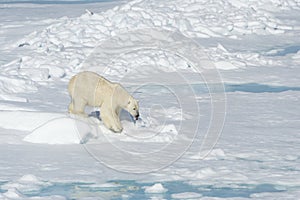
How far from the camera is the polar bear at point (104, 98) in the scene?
7.08 metres

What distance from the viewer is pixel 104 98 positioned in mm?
7109

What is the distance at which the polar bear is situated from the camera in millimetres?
7082

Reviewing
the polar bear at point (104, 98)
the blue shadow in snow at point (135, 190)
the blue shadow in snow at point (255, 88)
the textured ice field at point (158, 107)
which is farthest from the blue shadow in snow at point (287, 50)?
the blue shadow in snow at point (135, 190)

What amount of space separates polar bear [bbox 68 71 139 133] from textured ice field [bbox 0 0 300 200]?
6.1 inches

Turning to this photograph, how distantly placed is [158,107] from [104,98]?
6.52 feet

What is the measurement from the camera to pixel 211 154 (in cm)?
664

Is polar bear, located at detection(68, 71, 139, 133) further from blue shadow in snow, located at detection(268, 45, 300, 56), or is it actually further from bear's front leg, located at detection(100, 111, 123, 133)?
blue shadow in snow, located at detection(268, 45, 300, 56)

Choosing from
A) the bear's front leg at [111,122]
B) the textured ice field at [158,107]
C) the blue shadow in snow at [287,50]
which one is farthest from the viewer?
the blue shadow in snow at [287,50]

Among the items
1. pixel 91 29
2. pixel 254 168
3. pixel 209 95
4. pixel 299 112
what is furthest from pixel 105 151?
pixel 91 29

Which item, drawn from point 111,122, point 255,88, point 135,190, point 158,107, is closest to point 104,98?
point 111,122

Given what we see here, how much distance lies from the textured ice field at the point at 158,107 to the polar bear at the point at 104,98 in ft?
0.51

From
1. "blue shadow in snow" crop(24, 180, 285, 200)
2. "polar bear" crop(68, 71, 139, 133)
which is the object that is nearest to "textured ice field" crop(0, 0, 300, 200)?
"blue shadow in snow" crop(24, 180, 285, 200)

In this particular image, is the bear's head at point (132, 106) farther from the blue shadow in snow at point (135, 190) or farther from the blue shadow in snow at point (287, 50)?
the blue shadow in snow at point (287, 50)

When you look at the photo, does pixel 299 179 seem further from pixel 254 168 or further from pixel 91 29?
pixel 91 29
